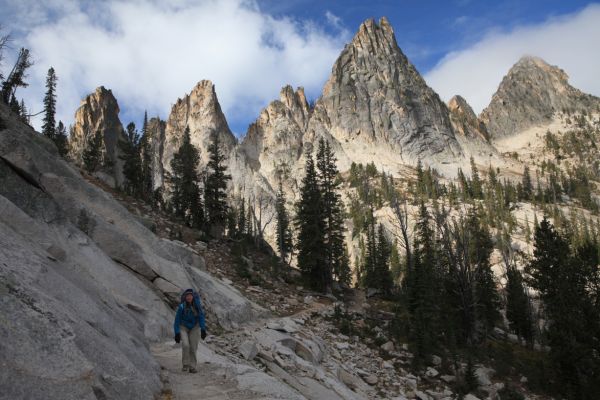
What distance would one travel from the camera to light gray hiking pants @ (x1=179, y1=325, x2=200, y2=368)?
7.83m

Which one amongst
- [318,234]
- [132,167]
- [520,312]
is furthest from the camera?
[132,167]

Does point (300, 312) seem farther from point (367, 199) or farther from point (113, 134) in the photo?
point (113, 134)

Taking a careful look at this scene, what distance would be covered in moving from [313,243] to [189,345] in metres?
24.3

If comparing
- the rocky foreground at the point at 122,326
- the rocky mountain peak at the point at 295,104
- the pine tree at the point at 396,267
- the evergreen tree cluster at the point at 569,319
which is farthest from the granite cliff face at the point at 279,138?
the rocky foreground at the point at 122,326

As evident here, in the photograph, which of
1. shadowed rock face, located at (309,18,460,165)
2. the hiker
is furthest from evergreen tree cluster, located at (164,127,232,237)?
shadowed rock face, located at (309,18,460,165)

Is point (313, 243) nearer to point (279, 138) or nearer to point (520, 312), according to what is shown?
point (520, 312)

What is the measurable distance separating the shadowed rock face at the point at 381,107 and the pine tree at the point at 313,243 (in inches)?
4415

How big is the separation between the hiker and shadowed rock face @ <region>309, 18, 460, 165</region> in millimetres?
138046

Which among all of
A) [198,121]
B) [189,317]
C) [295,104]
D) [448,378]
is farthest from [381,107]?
[189,317]

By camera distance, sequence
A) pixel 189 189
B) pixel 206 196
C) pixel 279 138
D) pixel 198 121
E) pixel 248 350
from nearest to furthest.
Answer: pixel 248 350, pixel 206 196, pixel 189 189, pixel 198 121, pixel 279 138

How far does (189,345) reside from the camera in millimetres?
7980

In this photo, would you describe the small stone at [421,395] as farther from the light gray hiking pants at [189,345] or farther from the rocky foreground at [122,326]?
the light gray hiking pants at [189,345]

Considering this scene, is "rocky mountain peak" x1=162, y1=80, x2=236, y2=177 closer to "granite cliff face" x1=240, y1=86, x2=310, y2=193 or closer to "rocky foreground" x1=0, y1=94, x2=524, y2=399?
"granite cliff face" x1=240, y1=86, x2=310, y2=193

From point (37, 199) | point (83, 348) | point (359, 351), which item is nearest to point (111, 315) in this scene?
point (83, 348)
